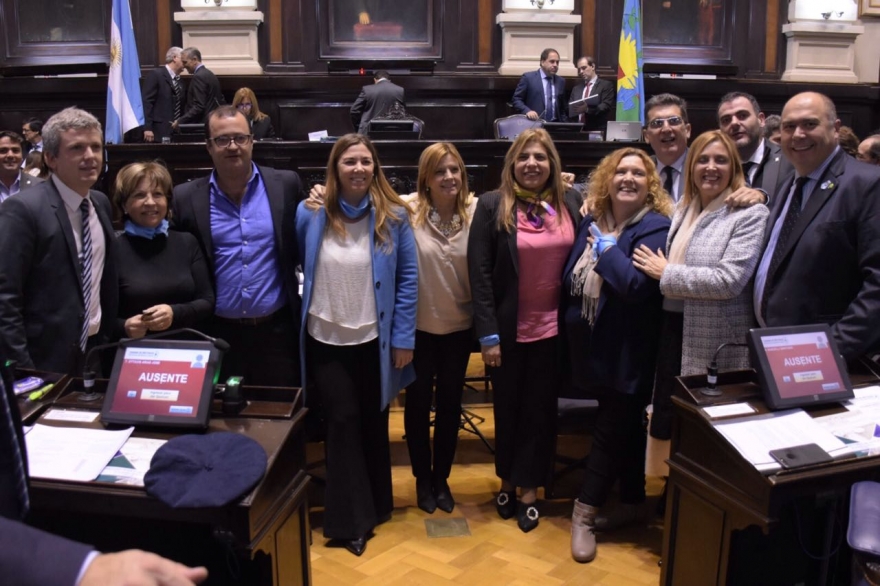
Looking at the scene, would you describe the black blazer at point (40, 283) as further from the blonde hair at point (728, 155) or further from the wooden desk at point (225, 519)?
the blonde hair at point (728, 155)

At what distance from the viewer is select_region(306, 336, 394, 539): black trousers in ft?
9.36

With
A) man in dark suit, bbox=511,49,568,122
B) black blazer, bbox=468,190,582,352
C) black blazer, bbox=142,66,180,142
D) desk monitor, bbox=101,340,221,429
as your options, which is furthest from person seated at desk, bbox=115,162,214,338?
man in dark suit, bbox=511,49,568,122

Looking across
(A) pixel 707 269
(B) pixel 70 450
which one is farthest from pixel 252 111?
(B) pixel 70 450

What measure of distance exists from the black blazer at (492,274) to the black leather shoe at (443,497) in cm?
71

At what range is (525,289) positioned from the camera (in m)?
2.96

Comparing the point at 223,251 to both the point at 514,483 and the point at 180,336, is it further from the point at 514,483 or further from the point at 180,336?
the point at 514,483

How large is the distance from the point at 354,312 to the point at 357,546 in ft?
2.93

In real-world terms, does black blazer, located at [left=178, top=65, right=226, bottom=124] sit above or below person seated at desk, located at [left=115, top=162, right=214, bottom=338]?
above

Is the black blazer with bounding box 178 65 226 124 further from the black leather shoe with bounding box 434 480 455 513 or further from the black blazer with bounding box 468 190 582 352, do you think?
the black leather shoe with bounding box 434 480 455 513

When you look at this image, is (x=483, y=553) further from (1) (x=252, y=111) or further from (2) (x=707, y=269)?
(1) (x=252, y=111)

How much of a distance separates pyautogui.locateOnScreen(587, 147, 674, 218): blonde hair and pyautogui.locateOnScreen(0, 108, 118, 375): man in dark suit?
5.83 feet

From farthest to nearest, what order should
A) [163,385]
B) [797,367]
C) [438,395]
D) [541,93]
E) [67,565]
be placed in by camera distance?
[541,93], [438,395], [797,367], [163,385], [67,565]

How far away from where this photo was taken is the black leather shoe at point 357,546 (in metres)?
2.86

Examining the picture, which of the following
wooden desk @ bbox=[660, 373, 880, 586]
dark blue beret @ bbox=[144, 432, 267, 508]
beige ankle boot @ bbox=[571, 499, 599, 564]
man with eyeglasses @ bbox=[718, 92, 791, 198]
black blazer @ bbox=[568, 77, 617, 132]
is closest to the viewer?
dark blue beret @ bbox=[144, 432, 267, 508]
